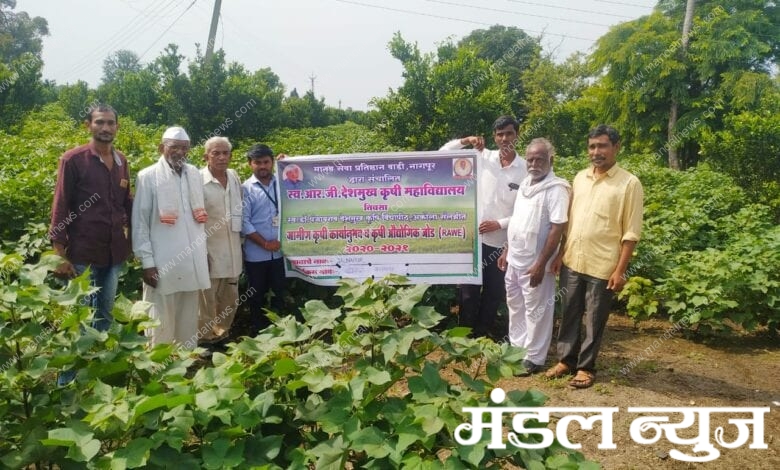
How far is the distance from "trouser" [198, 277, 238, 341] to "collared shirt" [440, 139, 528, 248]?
81.3 inches

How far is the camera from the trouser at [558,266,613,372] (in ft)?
13.4

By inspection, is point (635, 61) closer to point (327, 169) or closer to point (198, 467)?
point (327, 169)

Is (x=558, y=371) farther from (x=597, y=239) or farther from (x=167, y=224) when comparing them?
(x=167, y=224)

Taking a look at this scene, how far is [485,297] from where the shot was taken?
4941 millimetres

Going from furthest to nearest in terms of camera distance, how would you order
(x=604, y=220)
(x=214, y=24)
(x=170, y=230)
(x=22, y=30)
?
(x=22, y=30), (x=214, y=24), (x=170, y=230), (x=604, y=220)

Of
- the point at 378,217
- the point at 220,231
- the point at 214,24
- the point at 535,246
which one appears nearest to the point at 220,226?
the point at 220,231

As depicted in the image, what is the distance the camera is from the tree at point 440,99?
8016 mm

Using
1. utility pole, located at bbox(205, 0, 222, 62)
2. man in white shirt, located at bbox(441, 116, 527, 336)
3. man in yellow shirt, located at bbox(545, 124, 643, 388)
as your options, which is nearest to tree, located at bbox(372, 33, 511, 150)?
man in white shirt, located at bbox(441, 116, 527, 336)

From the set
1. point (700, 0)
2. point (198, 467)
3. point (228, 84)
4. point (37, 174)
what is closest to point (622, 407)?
point (198, 467)

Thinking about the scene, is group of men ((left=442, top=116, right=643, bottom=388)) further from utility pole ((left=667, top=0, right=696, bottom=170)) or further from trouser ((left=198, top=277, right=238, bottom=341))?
utility pole ((left=667, top=0, right=696, bottom=170))

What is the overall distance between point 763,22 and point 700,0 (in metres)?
2.89

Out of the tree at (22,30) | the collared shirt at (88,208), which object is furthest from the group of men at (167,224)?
the tree at (22,30)

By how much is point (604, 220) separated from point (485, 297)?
1297 millimetres

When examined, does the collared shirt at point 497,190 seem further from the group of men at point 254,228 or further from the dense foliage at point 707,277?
the dense foliage at point 707,277
